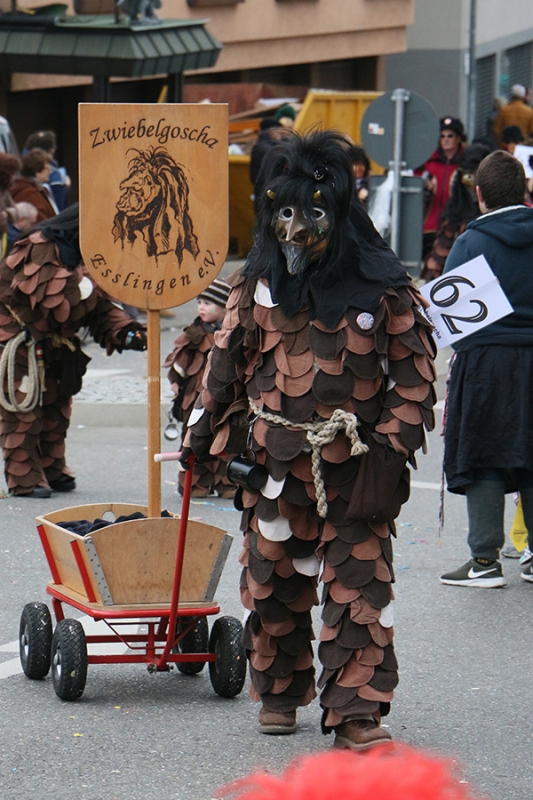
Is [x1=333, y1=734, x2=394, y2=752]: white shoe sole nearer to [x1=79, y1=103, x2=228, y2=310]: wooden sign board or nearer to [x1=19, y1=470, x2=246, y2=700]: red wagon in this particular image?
[x1=19, y1=470, x2=246, y2=700]: red wagon

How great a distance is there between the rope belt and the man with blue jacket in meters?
2.19

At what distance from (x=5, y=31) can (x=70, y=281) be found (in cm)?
856

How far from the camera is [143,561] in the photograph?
475cm

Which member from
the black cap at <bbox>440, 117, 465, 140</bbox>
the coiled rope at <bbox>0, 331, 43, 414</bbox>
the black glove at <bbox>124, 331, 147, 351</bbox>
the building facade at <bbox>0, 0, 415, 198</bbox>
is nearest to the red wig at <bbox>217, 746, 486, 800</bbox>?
the black glove at <bbox>124, 331, 147, 351</bbox>

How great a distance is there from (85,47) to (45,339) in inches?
298

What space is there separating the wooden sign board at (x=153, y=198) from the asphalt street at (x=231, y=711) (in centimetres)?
139

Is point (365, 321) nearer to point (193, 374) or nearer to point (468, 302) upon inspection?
point (468, 302)

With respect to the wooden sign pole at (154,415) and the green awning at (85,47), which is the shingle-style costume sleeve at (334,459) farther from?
the green awning at (85,47)

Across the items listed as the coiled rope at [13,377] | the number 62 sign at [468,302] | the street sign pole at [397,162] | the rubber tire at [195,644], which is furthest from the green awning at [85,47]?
the rubber tire at [195,644]

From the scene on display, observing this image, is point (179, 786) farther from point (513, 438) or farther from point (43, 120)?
point (43, 120)

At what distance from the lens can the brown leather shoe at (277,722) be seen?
4.45m

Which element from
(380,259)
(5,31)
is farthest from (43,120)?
(380,259)

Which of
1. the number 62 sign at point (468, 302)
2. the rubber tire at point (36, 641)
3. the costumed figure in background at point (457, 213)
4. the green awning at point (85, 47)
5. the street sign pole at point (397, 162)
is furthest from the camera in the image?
the green awning at point (85, 47)

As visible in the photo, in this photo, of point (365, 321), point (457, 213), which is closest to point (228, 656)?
point (365, 321)
